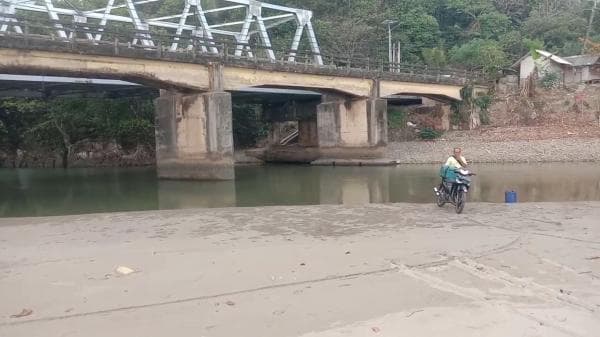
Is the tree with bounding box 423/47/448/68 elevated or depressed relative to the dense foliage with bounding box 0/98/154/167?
elevated

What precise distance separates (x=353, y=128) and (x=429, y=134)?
25.9 ft

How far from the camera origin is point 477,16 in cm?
6006

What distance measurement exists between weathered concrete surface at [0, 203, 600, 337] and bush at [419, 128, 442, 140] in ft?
99.1

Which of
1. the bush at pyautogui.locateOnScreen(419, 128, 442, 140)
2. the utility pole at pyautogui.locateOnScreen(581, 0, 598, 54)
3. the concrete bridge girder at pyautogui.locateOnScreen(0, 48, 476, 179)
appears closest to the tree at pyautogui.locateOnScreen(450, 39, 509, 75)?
the bush at pyautogui.locateOnScreen(419, 128, 442, 140)

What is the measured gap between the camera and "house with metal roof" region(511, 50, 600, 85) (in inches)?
1703

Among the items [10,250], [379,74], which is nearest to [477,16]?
[379,74]

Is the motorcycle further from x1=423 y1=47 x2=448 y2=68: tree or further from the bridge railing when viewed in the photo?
x1=423 y1=47 x2=448 y2=68: tree

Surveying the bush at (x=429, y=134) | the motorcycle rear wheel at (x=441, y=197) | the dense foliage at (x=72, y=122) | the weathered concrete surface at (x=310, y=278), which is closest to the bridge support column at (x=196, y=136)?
the dense foliage at (x=72, y=122)

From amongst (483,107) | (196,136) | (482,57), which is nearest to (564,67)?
(482,57)

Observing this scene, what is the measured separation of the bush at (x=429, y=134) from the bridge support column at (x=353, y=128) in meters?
6.22

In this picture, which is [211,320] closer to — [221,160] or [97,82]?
[221,160]

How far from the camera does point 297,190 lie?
21.2 m

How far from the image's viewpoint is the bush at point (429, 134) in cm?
4009

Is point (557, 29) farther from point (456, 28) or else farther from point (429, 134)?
point (429, 134)
